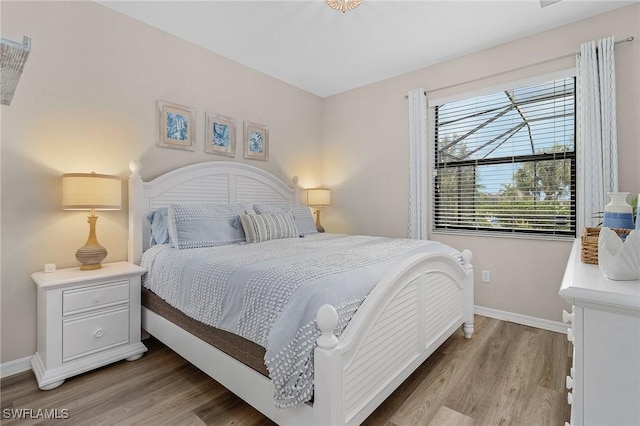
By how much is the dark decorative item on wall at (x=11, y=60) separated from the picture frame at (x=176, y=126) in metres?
1.78

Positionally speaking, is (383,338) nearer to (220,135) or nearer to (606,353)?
(606,353)

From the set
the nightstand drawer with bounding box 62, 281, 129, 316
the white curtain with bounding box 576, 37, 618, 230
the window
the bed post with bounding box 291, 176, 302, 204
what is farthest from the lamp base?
the white curtain with bounding box 576, 37, 618, 230

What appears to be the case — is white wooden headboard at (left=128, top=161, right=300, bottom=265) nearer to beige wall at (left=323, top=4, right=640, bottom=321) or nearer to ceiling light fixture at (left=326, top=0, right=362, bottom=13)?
beige wall at (left=323, top=4, right=640, bottom=321)

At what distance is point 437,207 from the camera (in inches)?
136

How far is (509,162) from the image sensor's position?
9.86 feet

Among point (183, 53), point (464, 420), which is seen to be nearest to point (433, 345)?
point (464, 420)

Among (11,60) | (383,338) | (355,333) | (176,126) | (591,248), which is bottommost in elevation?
(383,338)

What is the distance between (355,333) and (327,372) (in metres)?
0.20

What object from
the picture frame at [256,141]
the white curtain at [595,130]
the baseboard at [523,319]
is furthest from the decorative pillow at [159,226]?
the white curtain at [595,130]

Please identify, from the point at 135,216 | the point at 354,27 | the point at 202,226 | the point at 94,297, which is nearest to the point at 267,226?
the point at 202,226

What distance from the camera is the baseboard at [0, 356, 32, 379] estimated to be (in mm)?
2040

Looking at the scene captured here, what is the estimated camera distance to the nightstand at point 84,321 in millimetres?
1904

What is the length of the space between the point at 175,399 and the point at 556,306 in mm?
3050

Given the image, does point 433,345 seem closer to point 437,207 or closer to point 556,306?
point 556,306
